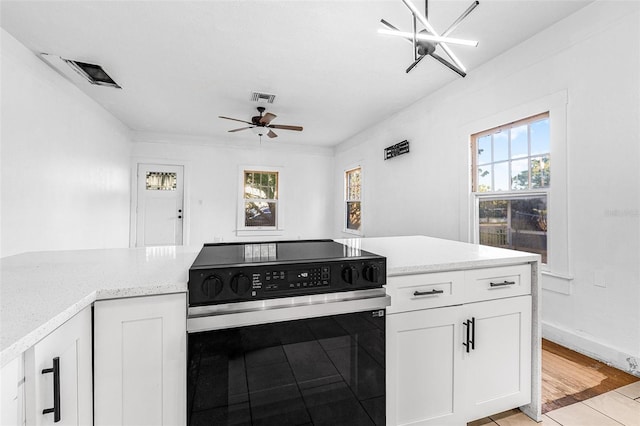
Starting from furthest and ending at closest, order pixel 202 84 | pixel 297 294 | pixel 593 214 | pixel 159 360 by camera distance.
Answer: pixel 202 84 < pixel 593 214 < pixel 297 294 < pixel 159 360

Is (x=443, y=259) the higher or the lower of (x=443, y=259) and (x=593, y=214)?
the lower

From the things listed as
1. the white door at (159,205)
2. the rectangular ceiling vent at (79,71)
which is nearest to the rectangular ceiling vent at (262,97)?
the rectangular ceiling vent at (79,71)

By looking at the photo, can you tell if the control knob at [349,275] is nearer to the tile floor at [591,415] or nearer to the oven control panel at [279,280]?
the oven control panel at [279,280]

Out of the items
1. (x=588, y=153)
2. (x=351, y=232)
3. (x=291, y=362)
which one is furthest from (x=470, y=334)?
(x=351, y=232)

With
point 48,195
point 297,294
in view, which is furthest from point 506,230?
point 48,195

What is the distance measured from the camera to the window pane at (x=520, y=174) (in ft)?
8.90

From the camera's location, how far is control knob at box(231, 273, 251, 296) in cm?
104

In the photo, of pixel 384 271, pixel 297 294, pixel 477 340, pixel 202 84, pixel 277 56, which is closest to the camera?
pixel 297 294

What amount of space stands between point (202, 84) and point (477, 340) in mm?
3742

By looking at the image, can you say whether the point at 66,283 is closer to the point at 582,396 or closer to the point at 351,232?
the point at 582,396

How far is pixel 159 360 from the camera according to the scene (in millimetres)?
983

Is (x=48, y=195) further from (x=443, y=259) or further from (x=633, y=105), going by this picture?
(x=633, y=105)

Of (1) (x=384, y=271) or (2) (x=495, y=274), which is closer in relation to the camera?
(1) (x=384, y=271)

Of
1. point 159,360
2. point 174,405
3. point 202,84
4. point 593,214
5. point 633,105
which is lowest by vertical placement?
point 174,405
